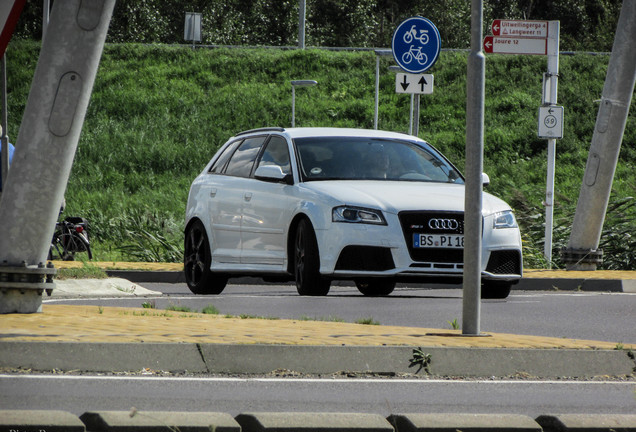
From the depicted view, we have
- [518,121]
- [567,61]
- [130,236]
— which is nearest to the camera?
[130,236]

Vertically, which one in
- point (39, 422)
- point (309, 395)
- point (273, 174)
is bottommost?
point (309, 395)

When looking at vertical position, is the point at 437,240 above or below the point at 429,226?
below

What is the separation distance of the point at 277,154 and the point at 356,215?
6.42 feet

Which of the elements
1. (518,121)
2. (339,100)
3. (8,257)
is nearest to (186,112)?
(339,100)

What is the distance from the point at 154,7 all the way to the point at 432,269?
6441cm

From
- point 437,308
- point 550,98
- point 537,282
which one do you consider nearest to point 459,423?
point 437,308

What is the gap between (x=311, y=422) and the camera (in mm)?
5395

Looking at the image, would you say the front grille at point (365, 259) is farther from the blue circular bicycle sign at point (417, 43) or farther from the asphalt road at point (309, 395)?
the blue circular bicycle sign at point (417, 43)

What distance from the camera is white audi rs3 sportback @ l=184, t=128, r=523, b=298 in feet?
37.3

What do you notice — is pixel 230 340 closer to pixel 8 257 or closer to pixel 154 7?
pixel 8 257

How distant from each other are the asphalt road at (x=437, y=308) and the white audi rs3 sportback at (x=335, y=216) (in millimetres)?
371

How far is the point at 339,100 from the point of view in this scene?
49062 millimetres

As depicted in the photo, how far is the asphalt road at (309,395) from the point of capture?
6.48 m

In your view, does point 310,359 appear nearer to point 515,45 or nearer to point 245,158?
point 245,158
